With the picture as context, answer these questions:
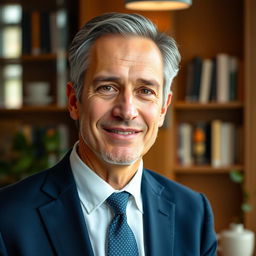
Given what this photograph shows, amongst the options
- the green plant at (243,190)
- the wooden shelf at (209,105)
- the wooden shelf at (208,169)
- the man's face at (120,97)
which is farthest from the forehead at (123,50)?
the wooden shelf at (208,169)

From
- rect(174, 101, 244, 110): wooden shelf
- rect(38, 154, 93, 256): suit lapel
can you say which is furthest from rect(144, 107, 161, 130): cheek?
rect(174, 101, 244, 110): wooden shelf

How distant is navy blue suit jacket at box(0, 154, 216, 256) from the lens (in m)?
1.62

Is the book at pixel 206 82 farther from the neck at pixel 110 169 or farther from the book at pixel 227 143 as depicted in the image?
the neck at pixel 110 169

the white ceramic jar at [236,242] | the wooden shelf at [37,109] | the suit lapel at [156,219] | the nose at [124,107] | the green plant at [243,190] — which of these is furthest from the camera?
the wooden shelf at [37,109]

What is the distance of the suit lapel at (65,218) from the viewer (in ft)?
5.37

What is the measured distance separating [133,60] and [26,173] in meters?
3.83

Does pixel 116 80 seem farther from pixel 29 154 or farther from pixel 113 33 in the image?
pixel 29 154

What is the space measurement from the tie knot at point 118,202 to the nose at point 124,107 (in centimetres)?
21

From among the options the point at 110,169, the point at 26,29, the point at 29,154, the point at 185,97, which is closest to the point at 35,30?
the point at 26,29

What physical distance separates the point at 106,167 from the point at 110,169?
11 millimetres

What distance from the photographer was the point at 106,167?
1.69 meters

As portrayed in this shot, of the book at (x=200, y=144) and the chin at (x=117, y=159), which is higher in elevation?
the chin at (x=117, y=159)

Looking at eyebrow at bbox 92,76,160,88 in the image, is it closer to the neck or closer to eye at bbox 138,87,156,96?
eye at bbox 138,87,156,96

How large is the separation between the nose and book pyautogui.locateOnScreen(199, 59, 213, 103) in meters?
3.73
